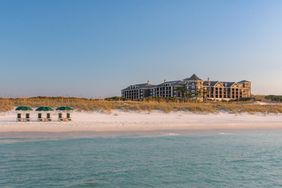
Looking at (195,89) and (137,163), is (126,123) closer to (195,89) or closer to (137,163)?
(137,163)

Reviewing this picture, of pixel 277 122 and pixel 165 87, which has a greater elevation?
pixel 165 87

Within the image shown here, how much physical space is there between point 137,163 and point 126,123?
16404 mm

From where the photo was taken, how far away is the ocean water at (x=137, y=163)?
36.9 ft

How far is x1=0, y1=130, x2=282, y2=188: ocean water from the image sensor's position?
36.9 ft

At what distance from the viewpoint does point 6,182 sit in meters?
10.8

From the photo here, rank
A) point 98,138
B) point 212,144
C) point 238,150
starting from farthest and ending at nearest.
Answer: point 98,138 → point 212,144 → point 238,150

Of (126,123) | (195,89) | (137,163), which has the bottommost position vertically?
(137,163)

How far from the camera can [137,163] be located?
14086mm

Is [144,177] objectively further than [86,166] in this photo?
No

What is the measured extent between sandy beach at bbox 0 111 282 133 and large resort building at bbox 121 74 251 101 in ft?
221

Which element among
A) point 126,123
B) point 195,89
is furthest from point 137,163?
point 195,89

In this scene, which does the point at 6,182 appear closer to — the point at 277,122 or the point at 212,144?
the point at 212,144

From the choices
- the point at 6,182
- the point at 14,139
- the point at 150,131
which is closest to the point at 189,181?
the point at 6,182

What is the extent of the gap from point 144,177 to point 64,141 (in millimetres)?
10185
